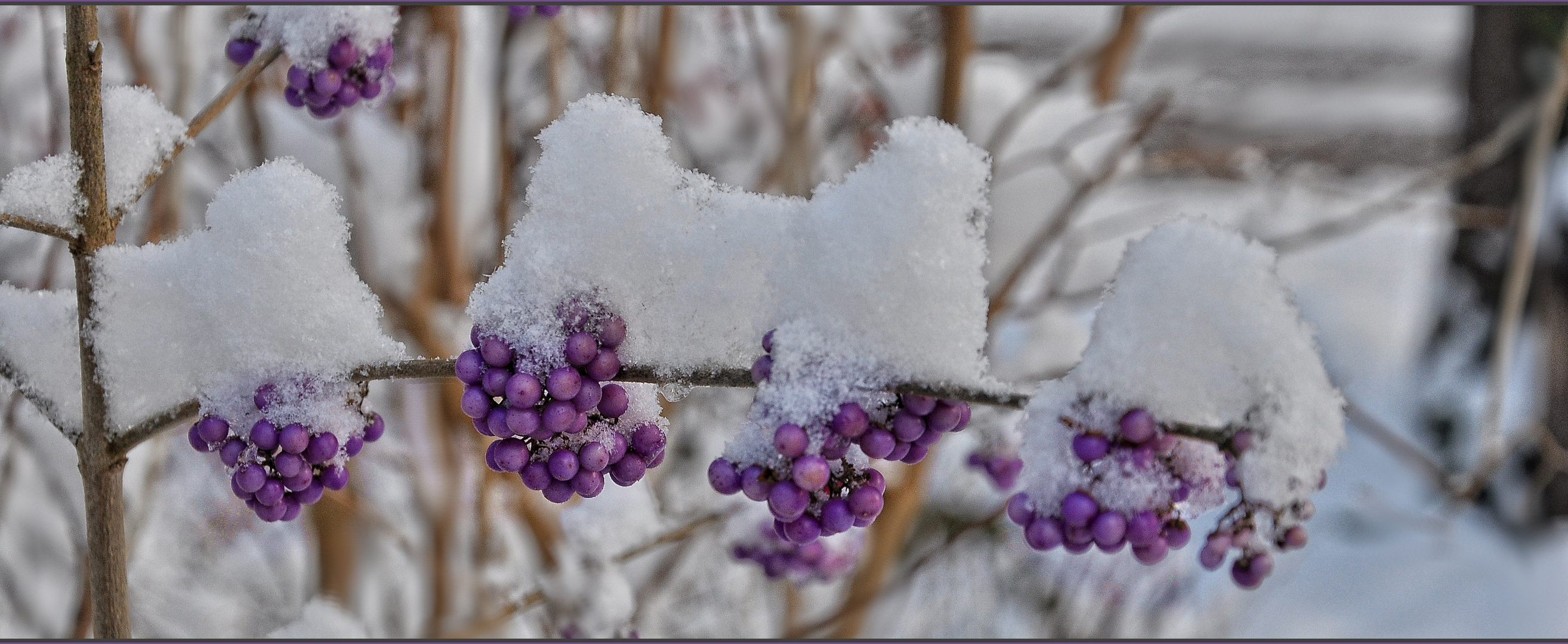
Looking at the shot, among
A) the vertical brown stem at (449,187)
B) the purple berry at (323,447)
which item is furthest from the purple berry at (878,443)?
the vertical brown stem at (449,187)

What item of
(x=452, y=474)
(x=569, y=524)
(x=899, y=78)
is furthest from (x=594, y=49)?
(x=569, y=524)

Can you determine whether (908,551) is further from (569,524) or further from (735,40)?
(569,524)

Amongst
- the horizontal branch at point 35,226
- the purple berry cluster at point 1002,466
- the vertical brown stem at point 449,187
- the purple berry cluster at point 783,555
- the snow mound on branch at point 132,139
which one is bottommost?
the purple berry cluster at point 783,555

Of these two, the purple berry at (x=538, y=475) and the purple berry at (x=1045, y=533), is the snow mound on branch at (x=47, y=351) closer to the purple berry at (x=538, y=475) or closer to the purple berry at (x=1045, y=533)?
the purple berry at (x=538, y=475)

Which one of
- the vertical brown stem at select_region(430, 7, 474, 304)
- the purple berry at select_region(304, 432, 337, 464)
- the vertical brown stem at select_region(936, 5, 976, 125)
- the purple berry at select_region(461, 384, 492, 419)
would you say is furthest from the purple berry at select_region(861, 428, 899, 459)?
the vertical brown stem at select_region(430, 7, 474, 304)

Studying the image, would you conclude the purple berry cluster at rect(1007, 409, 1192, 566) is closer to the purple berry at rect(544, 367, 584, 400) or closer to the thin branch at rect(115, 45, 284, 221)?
the purple berry at rect(544, 367, 584, 400)

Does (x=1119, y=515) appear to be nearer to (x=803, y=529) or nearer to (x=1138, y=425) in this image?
(x=1138, y=425)

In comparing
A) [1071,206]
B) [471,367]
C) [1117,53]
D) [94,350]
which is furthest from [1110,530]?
[1117,53]
